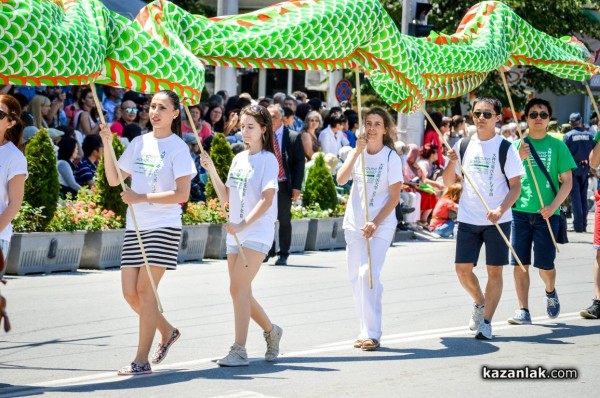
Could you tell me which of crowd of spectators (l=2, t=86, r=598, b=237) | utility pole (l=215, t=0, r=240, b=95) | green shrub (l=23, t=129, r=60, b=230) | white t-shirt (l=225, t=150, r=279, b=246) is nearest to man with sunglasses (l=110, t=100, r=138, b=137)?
crowd of spectators (l=2, t=86, r=598, b=237)

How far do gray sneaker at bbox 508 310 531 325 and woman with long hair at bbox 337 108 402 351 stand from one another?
6.35ft

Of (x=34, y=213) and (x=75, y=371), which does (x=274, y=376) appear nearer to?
(x=75, y=371)

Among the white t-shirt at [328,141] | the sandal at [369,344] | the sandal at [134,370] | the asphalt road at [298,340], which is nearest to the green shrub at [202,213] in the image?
the asphalt road at [298,340]

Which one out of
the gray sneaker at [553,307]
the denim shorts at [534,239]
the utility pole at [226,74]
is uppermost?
the utility pole at [226,74]

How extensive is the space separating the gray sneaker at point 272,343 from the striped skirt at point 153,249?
40.0 inches

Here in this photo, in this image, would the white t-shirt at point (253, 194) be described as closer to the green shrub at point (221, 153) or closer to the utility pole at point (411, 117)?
the green shrub at point (221, 153)

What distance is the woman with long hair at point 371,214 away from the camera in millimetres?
10086

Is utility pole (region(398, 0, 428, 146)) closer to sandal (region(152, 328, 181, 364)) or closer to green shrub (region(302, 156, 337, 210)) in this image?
green shrub (region(302, 156, 337, 210))

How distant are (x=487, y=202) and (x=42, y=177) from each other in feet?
19.0

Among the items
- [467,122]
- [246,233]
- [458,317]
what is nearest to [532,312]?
[458,317]

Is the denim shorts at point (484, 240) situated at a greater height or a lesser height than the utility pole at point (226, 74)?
lesser

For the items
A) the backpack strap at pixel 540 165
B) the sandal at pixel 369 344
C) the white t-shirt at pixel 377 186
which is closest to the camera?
the sandal at pixel 369 344

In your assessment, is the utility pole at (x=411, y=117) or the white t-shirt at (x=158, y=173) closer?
the white t-shirt at (x=158, y=173)

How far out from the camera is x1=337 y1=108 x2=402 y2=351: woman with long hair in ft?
33.1
